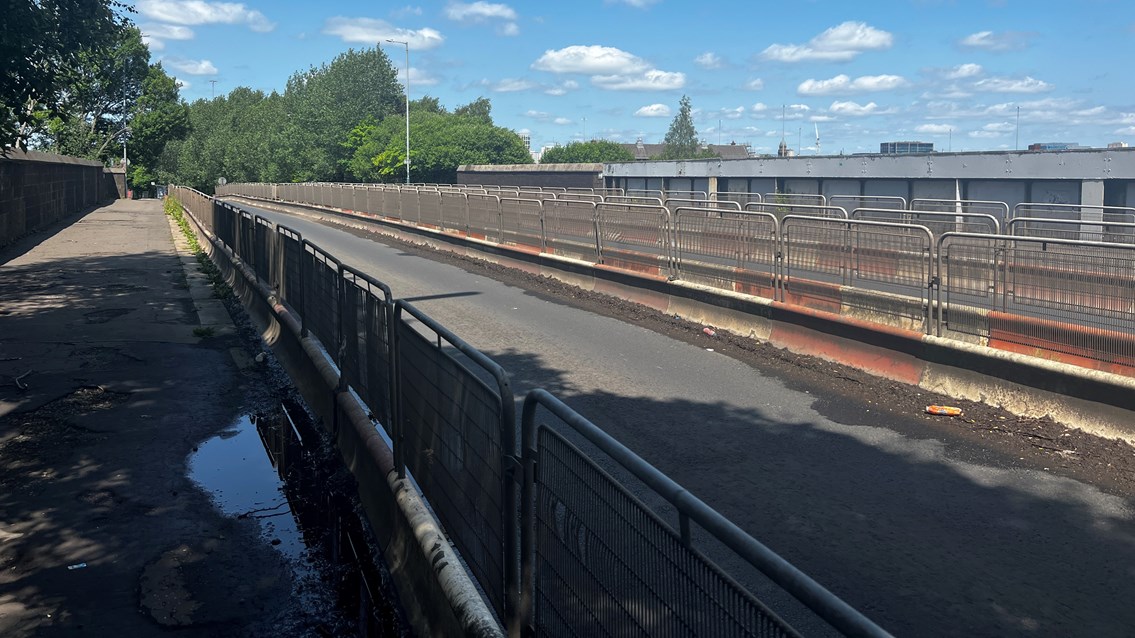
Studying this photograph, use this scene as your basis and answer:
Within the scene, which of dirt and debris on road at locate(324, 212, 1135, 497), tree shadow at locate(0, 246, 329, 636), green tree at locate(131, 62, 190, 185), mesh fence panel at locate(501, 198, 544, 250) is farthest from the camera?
green tree at locate(131, 62, 190, 185)

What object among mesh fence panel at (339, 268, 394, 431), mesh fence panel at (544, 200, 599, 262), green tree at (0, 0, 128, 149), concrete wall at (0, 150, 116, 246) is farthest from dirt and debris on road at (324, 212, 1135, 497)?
concrete wall at (0, 150, 116, 246)

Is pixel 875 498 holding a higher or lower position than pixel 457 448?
lower

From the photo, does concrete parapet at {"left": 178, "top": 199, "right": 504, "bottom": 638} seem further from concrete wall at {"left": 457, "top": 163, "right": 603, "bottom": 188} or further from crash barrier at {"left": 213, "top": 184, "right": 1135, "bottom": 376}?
concrete wall at {"left": 457, "top": 163, "right": 603, "bottom": 188}

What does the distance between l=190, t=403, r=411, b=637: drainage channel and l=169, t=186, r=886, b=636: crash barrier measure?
63 cm

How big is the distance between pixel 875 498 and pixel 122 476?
531cm

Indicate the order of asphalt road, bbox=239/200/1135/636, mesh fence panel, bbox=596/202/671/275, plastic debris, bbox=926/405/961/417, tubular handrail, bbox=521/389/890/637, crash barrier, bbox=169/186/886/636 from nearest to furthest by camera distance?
1. tubular handrail, bbox=521/389/890/637
2. crash barrier, bbox=169/186/886/636
3. asphalt road, bbox=239/200/1135/636
4. plastic debris, bbox=926/405/961/417
5. mesh fence panel, bbox=596/202/671/275

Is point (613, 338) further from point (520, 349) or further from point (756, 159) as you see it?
point (756, 159)

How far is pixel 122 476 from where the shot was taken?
24.6ft

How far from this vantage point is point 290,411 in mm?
10016

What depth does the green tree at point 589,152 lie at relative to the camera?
119188mm

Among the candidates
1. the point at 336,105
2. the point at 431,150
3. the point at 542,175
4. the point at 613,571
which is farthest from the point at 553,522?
the point at 336,105

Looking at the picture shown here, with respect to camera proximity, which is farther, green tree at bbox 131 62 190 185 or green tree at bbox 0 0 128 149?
green tree at bbox 131 62 190 185

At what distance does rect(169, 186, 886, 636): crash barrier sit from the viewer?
99.1 inches

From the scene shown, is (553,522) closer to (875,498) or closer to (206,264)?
(875,498)
